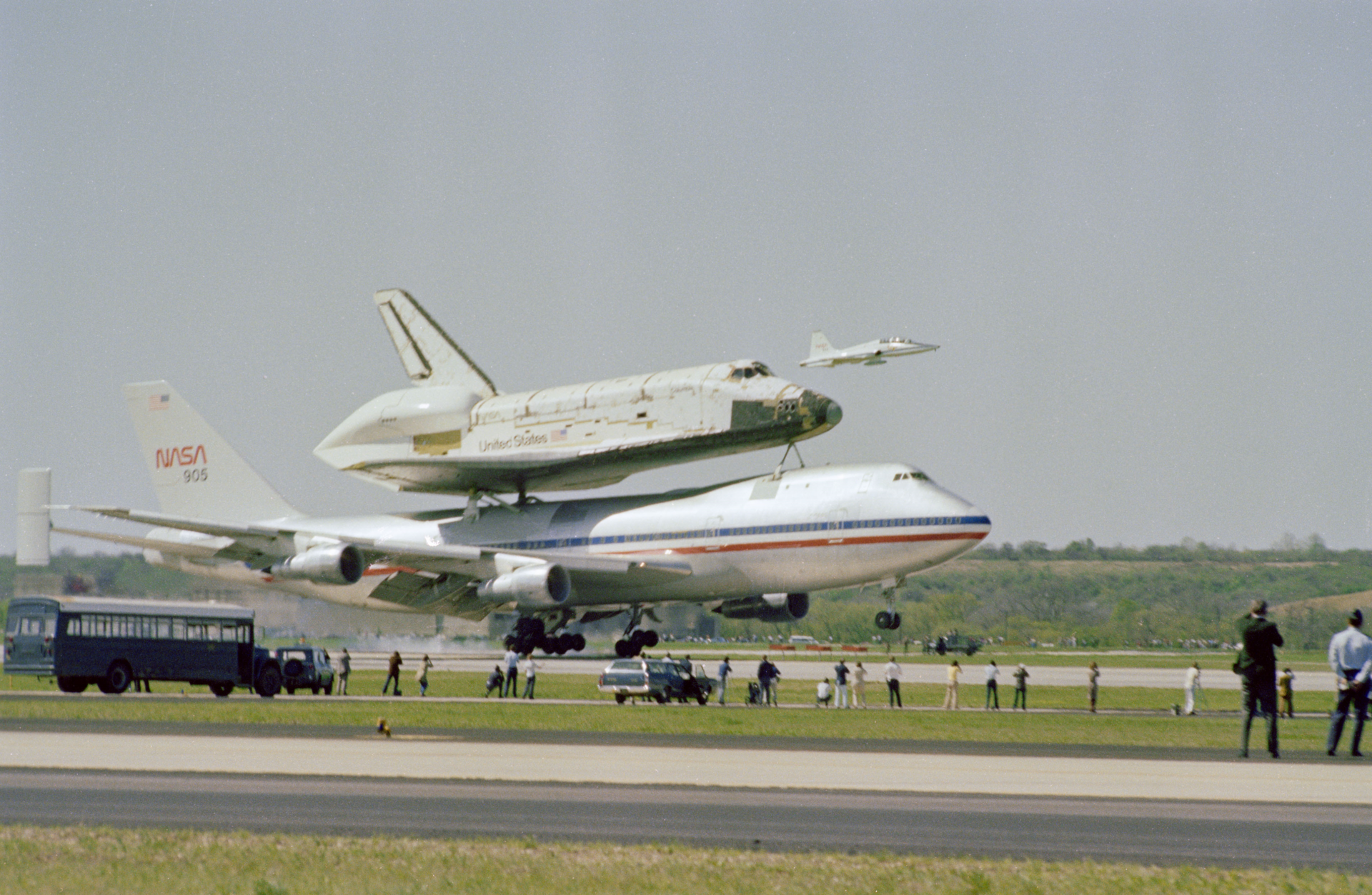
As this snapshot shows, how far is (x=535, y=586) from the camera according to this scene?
50.3 metres

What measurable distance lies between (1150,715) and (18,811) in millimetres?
31084

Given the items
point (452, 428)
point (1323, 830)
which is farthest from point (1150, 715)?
point (452, 428)

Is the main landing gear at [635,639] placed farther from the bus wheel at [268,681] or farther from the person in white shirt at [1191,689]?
the person in white shirt at [1191,689]

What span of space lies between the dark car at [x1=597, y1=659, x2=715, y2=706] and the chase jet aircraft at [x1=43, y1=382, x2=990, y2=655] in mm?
7652

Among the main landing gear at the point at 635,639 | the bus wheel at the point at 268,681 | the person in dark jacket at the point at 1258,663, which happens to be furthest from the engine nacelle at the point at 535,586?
the person in dark jacket at the point at 1258,663

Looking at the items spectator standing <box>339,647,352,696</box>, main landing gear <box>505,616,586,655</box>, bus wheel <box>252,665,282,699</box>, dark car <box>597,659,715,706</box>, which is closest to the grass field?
dark car <box>597,659,715,706</box>

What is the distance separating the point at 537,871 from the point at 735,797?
5.36 metres

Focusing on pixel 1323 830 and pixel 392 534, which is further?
pixel 392 534

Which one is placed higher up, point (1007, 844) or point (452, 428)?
point (452, 428)

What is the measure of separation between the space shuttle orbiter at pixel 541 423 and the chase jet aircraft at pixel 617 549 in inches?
66.6

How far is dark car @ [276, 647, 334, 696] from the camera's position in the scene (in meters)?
47.9

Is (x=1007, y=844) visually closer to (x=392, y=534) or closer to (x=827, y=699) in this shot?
(x=827, y=699)

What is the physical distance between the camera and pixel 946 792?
17500 millimetres

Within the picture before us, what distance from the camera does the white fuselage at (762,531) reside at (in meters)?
46.5
